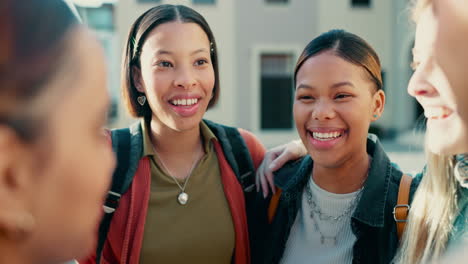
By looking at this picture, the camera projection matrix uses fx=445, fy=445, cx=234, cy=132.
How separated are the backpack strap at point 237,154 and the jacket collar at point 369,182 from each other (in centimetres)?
17

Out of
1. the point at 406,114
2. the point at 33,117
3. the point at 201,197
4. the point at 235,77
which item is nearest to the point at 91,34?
the point at 33,117

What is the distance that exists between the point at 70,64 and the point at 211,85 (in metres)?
1.70

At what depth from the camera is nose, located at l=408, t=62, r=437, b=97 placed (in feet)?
4.28

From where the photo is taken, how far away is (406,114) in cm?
1683

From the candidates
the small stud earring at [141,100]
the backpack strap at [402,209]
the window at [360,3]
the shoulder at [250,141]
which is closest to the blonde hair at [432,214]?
the backpack strap at [402,209]

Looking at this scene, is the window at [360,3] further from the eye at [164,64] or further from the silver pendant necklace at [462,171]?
the silver pendant necklace at [462,171]

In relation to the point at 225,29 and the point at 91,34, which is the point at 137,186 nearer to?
the point at 91,34

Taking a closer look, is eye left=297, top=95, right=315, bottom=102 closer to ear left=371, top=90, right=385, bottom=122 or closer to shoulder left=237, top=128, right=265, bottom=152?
ear left=371, top=90, right=385, bottom=122

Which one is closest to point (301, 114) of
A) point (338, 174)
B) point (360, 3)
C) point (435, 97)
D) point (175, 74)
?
point (338, 174)

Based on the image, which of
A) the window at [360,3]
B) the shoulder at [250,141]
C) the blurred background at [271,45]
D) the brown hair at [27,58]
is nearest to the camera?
the brown hair at [27,58]

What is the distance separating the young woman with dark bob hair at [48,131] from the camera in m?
0.74

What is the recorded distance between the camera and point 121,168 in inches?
89.5

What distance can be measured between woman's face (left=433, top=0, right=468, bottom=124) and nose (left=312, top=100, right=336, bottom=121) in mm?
956

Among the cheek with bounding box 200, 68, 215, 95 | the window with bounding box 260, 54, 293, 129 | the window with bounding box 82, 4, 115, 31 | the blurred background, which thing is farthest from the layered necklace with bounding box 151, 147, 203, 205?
the window with bounding box 82, 4, 115, 31
